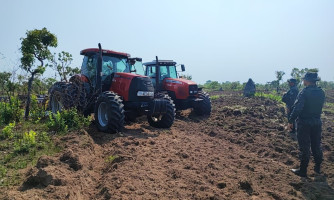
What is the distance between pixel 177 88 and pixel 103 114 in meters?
3.85

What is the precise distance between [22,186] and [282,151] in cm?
557

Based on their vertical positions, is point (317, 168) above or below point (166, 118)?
below

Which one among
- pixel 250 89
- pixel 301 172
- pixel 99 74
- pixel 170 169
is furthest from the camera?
pixel 250 89

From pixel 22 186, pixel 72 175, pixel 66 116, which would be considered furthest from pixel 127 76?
pixel 22 186

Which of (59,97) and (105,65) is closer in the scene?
(105,65)

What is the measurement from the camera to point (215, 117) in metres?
10.4

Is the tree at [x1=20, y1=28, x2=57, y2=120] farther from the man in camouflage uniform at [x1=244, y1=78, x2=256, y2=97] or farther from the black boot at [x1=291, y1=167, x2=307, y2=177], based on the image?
the man in camouflage uniform at [x1=244, y1=78, x2=256, y2=97]

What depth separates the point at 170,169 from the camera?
Answer: 4387 mm

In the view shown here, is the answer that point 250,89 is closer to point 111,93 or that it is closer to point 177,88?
point 177,88

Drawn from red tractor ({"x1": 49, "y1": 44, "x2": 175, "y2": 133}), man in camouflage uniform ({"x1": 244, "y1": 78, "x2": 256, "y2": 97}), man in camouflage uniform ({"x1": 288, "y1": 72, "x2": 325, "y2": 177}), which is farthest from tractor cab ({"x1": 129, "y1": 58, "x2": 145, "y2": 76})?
man in camouflage uniform ({"x1": 244, "y1": 78, "x2": 256, "y2": 97})

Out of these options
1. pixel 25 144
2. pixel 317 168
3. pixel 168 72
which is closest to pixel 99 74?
pixel 25 144

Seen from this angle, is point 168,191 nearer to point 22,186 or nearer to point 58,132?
point 22,186

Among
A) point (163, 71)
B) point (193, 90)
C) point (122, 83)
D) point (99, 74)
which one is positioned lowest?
point (193, 90)

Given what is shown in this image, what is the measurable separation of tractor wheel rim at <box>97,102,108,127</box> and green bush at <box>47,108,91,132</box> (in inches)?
14.1
